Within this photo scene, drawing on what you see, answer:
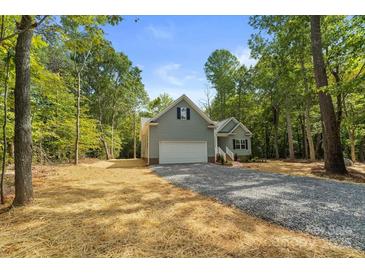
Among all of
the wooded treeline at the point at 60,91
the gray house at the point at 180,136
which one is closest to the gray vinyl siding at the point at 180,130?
the gray house at the point at 180,136

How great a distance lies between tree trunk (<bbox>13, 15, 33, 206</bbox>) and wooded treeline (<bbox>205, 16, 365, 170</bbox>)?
953 centimetres

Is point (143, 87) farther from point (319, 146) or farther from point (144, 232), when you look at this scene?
point (144, 232)

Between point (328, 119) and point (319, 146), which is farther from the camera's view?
point (319, 146)

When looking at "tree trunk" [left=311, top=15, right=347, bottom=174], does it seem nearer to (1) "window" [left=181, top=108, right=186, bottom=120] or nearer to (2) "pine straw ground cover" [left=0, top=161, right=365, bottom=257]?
(2) "pine straw ground cover" [left=0, top=161, right=365, bottom=257]

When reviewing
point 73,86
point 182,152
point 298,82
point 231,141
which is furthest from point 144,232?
point 231,141

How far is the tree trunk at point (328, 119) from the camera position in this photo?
874cm

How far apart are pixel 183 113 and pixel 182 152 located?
3.05 meters

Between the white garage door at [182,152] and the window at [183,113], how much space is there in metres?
1.96

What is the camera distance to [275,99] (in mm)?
21781

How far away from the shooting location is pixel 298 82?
598 inches

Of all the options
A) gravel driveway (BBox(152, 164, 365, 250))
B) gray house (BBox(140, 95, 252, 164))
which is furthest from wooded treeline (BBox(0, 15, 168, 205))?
gray house (BBox(140, 95, 252, 164))

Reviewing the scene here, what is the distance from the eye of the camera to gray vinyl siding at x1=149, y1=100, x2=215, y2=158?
47.1ft
